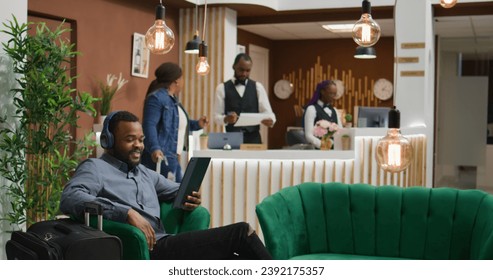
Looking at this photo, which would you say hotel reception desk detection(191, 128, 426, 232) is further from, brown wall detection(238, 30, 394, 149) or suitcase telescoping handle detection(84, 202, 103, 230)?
brown wall detection(238, 30, 394, 149)

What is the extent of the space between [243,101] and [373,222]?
3303 millimetres

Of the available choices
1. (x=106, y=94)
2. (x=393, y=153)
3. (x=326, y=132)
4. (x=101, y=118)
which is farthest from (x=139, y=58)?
(x=393, y=153)

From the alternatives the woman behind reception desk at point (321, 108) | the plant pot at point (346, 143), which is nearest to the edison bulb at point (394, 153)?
the plant pot at point (346, 143)

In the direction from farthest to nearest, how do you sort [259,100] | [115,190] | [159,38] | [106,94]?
[106,94] < [259,100] < [159,38] < [115,190]

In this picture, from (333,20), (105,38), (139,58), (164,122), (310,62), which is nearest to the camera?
(164,122)

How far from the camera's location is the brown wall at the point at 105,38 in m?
9.05

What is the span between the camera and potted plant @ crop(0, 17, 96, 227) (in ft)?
→ 19.5

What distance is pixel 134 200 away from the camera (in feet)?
14.1

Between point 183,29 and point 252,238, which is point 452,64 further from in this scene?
point 252,238

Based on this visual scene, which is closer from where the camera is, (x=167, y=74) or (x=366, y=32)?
(x=366, y=32)

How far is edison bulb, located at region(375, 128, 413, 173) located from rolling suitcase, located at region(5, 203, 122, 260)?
1.40 metres

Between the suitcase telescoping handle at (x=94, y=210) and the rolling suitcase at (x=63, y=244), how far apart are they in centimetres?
2

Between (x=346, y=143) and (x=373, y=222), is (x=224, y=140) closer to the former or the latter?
(x=346, y=143)

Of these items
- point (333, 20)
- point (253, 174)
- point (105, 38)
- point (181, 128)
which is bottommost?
point (253, 174)
